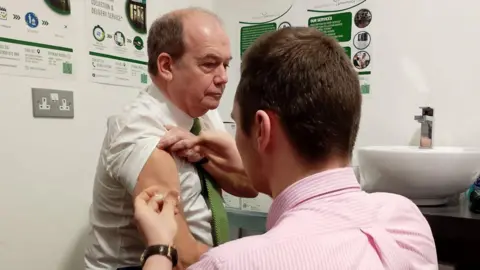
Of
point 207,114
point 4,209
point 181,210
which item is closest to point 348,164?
point 181,210

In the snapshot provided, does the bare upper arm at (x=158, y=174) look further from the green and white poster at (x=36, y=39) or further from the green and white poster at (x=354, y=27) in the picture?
the green and white poster at (x=354, y=27)

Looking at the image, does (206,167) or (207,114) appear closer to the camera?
(206,167)

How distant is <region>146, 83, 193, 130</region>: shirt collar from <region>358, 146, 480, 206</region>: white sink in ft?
2.01

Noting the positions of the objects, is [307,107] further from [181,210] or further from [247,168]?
[181,210]

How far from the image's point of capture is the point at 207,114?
4.76 ft

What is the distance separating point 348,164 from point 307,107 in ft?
0.45

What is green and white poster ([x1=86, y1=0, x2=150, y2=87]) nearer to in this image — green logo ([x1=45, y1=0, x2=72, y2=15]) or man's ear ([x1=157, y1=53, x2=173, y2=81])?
green logo ([x1=45, y1=0, x2=72, y2=15])

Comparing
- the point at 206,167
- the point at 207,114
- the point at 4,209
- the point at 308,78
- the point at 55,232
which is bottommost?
the point at 55,232

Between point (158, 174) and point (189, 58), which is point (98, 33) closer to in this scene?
point (189, 58)

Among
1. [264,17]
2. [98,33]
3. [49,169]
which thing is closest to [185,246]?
[49,169]

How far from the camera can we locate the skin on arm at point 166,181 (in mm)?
1086

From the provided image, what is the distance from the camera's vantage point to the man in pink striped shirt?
700 mm

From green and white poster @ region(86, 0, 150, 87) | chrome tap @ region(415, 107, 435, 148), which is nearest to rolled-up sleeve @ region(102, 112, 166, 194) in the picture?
green and white poster @ region(86, 0, 150, 87)

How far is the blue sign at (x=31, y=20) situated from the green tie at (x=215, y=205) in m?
0.77
